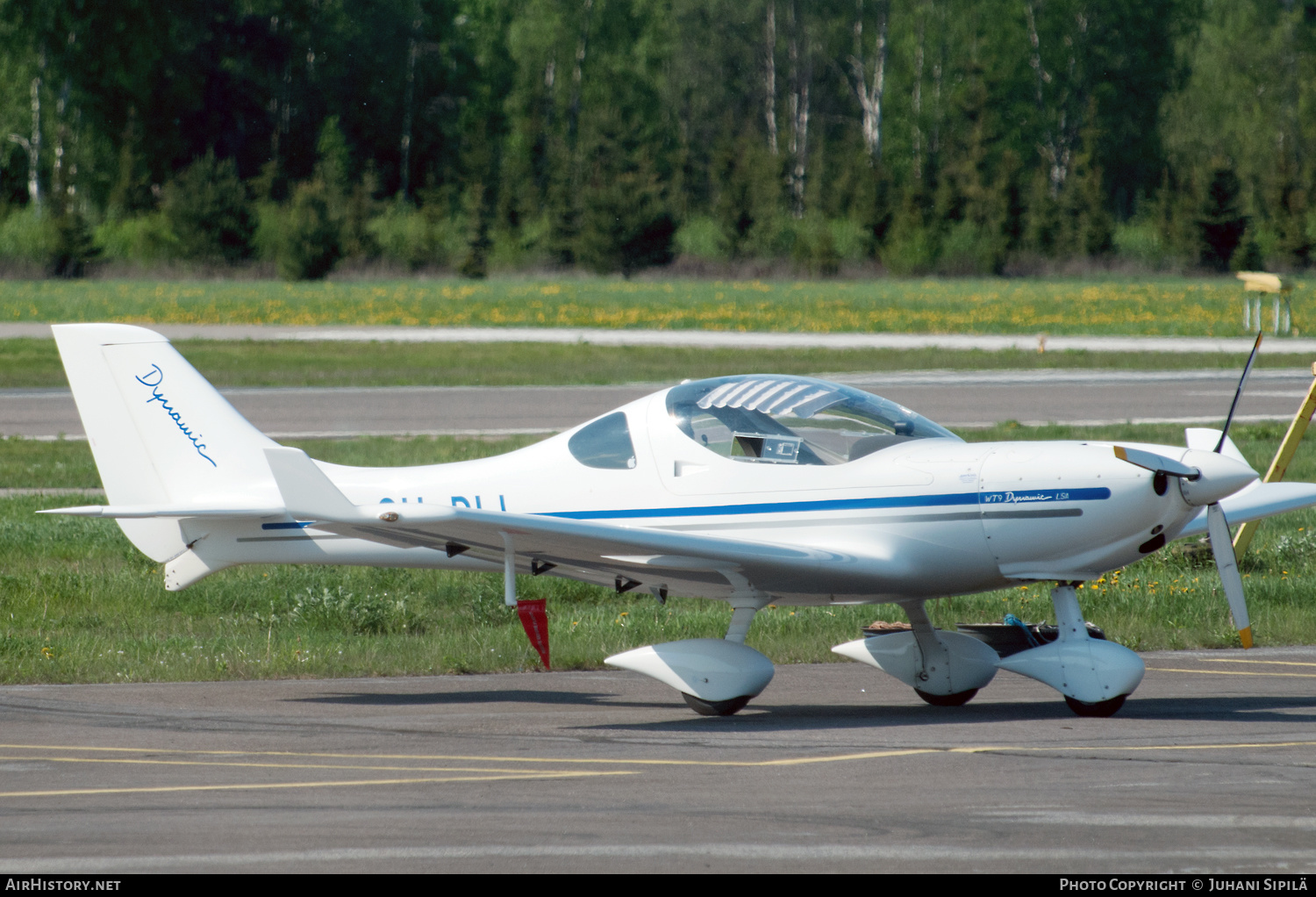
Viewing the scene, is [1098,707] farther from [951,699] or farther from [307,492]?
[307,492]

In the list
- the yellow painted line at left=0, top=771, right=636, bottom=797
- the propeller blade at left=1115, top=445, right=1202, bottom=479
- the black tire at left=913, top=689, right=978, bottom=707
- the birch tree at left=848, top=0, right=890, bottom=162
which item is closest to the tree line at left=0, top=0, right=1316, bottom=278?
→ the birch tree at left=848, top=0, right=890, bottom=162

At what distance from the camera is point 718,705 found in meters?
9.18

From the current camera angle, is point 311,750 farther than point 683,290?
No

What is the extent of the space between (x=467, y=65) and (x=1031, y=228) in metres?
35.5

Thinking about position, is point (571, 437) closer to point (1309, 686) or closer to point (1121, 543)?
point (1121, 543)

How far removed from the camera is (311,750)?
829 cm

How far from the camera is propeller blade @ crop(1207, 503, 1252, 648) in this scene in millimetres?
9203

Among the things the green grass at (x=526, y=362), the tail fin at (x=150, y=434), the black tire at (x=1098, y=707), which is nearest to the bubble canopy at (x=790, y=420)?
the black tire at (x=1098, y=707)

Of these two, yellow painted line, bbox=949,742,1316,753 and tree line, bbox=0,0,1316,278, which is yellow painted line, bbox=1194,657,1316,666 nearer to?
yellow painted line, bbox=949,742,1316,753

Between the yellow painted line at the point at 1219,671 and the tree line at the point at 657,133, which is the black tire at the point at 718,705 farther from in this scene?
the tree line at the point at 657,133

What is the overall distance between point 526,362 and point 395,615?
2843 centimetres

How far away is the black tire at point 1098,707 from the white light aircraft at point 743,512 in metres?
0.02

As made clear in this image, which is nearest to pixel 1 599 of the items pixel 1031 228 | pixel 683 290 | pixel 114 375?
pixel 114 375

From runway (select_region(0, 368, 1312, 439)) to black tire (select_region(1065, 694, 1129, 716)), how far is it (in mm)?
16959
